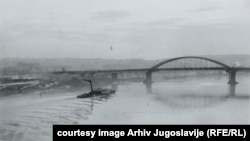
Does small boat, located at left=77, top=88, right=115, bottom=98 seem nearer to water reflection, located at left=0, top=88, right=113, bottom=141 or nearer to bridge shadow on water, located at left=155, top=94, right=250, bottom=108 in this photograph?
water reflection, located at left=0, top=88, right=113, bottom=141

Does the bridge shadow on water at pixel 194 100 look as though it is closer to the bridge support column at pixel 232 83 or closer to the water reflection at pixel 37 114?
the bridge support column at pixel 232 83

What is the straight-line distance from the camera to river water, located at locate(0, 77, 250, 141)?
3475 millimetres

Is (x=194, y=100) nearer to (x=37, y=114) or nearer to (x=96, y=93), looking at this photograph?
(x=96, y=93)

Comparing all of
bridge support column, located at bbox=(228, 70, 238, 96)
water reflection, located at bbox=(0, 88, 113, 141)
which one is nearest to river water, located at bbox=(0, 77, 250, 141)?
water reflection, located at bbox=(0, 88, 113, 141)

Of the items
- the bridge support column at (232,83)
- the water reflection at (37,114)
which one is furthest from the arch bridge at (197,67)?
the water reflection at (37,114)

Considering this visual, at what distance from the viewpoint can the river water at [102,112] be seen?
347 cm

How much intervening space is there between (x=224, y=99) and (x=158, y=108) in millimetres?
1682

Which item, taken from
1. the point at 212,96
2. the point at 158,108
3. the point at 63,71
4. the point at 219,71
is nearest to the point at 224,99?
the point at 212,96

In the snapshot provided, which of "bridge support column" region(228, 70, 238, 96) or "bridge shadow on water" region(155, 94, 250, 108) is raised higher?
"bridge support column" region(228, 70, 238, 96)

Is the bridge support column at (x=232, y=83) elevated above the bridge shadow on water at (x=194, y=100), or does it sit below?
above

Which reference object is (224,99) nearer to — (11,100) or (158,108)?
(158,108)

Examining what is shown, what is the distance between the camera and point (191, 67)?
22.5ft

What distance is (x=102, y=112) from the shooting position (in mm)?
4098

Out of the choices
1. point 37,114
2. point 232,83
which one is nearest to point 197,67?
point 232,83
